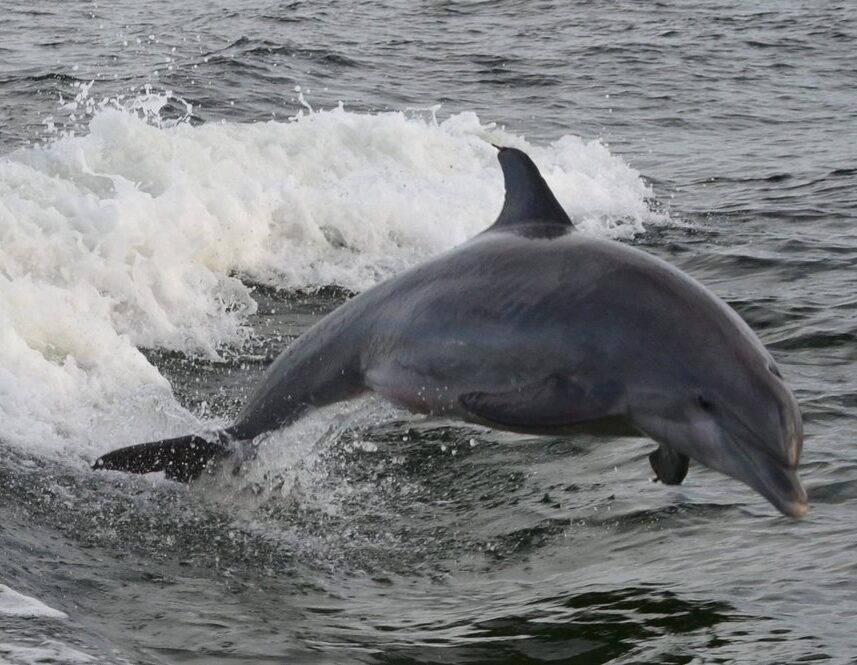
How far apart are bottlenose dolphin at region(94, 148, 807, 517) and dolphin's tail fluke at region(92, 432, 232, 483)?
109 cm

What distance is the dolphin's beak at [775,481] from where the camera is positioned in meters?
4.56

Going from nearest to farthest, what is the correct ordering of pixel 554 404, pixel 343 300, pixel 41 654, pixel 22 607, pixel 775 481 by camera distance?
pixel 775 481
pixel 554 404
pixel 41 654
pixel 22 607
pixel 343 300

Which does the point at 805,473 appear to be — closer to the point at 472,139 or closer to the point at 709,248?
the point at 709,248

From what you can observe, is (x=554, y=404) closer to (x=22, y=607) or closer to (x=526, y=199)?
(x=526, y=199)

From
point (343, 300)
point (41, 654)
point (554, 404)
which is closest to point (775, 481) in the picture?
point (554, 404)

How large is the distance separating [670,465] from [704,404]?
0.46 m

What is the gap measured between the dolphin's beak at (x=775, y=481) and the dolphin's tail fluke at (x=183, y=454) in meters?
2.96

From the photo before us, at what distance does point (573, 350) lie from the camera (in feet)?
16.5

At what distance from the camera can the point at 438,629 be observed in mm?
6426

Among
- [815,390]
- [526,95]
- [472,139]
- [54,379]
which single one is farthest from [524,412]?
[526,95]

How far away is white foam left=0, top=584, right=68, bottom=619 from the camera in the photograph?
5879 mm

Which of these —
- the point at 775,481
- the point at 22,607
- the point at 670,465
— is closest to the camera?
the point at 775,481

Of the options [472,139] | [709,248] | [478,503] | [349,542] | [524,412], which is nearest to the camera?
[524,412]

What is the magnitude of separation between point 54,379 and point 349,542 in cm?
350
